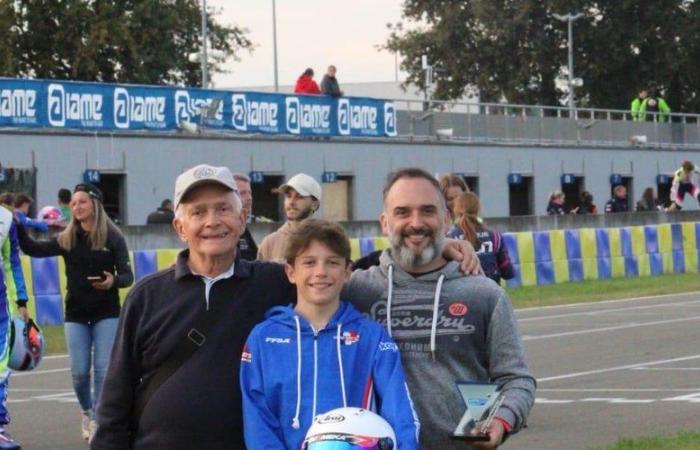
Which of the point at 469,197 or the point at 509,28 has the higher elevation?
the point at 509,28

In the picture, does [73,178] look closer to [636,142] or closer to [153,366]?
[636,142]

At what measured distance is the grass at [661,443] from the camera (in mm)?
11391

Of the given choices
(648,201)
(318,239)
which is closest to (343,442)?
(318,239)

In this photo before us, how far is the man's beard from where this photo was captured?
18.4 feet

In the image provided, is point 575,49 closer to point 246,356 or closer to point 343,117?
point 343,117

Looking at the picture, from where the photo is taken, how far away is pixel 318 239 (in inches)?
213

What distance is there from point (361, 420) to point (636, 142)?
54.1 meters

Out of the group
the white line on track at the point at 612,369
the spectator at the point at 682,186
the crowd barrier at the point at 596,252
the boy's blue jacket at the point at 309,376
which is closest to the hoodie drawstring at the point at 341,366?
the boy's blue jacket at the point at 309,376

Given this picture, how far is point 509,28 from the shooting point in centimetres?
7925

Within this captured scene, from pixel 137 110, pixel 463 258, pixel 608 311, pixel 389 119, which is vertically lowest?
pixel 608 311

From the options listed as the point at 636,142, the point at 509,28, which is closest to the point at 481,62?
the point at 509,28

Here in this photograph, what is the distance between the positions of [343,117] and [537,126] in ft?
34.6

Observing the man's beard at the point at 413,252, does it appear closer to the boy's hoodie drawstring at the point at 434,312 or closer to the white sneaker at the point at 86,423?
the boy's hoodie drawstring at the point at 434,312

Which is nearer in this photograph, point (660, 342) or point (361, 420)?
point (361, 420)
